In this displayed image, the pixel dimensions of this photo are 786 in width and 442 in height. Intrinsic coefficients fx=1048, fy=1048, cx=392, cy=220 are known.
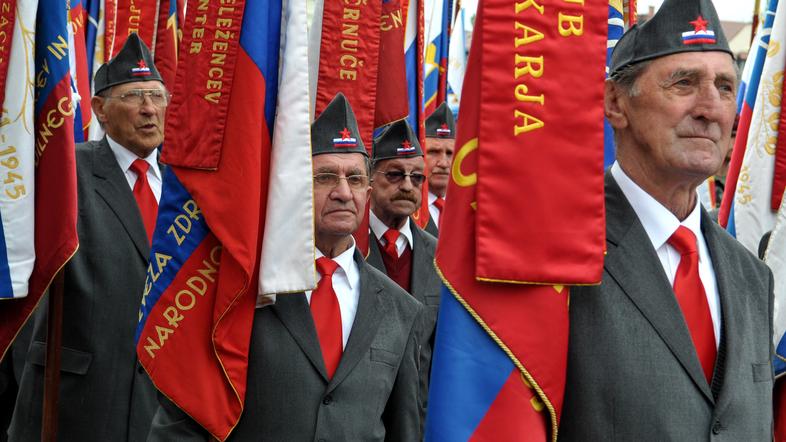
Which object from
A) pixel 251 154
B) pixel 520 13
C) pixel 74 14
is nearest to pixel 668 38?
pixel 520 13

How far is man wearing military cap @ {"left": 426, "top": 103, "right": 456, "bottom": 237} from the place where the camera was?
8.59 meters

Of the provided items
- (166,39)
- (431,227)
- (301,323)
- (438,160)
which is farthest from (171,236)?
(438,160)

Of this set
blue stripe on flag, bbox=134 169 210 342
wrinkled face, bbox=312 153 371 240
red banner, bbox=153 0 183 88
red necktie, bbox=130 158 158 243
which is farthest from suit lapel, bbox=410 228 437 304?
red banner, bbox=153 0 183 88

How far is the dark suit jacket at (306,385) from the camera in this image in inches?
151

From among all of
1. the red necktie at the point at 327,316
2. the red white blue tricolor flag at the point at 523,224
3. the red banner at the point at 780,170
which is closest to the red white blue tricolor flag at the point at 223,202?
the red necktie at the point at 327,316

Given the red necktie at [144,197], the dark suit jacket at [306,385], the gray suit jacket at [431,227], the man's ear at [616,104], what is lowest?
the dark suit jacket at [306,385]

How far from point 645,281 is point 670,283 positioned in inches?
4.2

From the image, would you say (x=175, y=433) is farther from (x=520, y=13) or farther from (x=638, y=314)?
(x=520, y=13)

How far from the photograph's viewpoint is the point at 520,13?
2482 mm

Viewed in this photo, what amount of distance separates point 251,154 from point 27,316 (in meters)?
1.59

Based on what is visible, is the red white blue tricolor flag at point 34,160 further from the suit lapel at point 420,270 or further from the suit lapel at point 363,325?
the suit lapel at point 420,270

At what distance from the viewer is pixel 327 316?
161 inches

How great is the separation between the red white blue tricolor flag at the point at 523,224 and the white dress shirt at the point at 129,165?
3.67m

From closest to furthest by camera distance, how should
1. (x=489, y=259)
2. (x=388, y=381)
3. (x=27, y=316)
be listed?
1. (x=489, y=259)
2. (x=388, y=381)
3. (x=27, y=316)
